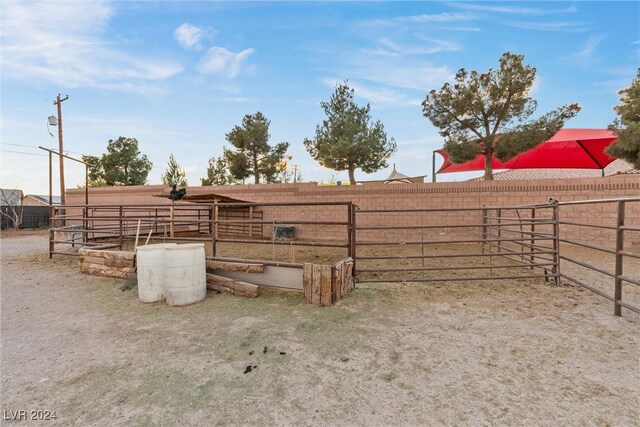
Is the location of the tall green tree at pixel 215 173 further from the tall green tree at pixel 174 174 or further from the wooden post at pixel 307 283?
the wooden post at pixel 307 283

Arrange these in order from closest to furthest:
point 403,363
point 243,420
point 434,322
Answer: point 243,420
point 403,363
point 434,322

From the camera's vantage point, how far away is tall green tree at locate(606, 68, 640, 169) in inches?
315

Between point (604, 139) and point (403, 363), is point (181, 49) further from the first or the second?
point (604, 139)

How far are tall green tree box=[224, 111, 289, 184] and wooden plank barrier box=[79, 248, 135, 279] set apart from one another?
46.6ft

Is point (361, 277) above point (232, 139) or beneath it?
beneath

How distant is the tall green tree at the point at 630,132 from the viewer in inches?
315

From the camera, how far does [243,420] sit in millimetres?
1796

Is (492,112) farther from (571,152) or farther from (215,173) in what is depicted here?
(215,173)

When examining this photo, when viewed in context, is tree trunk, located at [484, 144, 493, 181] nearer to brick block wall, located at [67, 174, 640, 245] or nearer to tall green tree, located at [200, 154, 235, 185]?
brick block wall, located at [67, 174, 640, 245]

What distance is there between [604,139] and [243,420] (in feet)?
53.5

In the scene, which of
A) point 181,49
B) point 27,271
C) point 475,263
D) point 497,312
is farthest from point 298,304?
point 181,49

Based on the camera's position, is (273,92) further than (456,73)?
Yes

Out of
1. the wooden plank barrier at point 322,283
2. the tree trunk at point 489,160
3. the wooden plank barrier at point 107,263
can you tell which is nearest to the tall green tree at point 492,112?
the tree trunk at point 489,160

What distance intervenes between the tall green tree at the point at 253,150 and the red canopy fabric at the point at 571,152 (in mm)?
10634
